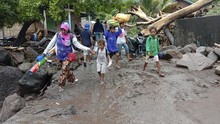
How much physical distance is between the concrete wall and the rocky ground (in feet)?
10.3

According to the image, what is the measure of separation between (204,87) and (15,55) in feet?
34.5

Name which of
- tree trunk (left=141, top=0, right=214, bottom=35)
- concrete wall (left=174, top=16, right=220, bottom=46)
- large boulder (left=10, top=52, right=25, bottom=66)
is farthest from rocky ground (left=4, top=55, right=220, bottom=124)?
large boulder (left=10, top=52, right=25, bottom=66)

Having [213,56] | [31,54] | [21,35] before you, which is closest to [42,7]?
[31,54]

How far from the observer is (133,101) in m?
A: 5.96

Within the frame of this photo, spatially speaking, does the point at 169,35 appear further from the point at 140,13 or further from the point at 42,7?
the point at 42,7

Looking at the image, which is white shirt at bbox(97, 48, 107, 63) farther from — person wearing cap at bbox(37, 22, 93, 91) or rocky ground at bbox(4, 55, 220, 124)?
rocky ground at bbox(4, 55, 220, 124)

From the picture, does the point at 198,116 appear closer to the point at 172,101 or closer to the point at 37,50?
the point at 172,101

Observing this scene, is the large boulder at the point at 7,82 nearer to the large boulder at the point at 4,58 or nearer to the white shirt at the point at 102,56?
the large boulder at the point at 4,58

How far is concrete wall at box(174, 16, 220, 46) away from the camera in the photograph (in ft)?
36.0

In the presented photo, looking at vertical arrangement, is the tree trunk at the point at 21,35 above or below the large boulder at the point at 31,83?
above

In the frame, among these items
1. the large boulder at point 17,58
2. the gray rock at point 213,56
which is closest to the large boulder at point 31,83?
the gray rock at point 213,56

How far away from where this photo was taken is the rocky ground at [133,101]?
5.13 m

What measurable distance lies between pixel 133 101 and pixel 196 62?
381 cm

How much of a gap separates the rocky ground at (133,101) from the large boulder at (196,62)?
30cm
